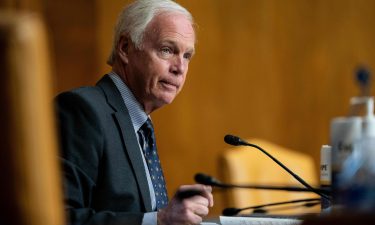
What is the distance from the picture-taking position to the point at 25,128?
0.98 m

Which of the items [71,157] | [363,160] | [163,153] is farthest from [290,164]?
[363,160]

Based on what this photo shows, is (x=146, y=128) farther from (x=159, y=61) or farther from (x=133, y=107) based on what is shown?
(x=159, y=61)

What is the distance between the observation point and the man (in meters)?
1.98

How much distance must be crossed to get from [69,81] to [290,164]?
1.59m

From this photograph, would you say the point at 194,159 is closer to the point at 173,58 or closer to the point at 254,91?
the point at 254,91

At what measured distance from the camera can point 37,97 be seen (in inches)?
39.0

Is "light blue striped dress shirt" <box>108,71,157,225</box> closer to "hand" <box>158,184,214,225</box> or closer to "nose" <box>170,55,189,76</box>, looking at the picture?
"nose" <box>170,55,189,76</box>

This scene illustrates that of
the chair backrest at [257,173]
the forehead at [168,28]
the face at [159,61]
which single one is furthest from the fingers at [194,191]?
the chair backrest at [257,173]

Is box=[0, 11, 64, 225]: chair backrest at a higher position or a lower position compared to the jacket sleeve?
higher

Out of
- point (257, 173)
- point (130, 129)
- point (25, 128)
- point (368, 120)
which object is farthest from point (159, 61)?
point (25, 128)

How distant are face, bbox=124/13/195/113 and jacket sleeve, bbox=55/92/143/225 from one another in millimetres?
364

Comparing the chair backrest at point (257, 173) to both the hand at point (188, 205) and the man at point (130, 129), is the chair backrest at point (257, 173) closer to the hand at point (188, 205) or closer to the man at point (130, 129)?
the man at point (130, 129)

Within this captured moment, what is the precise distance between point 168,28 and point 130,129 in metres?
0.44

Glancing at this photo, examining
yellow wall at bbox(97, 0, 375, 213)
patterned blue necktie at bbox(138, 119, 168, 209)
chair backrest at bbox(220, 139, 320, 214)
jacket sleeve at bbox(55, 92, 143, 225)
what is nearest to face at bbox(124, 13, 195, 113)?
patterned blue necktie at bbox(138, 119, 168, 209)
